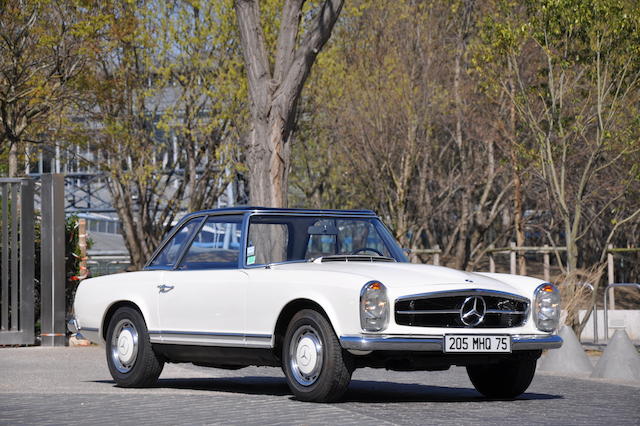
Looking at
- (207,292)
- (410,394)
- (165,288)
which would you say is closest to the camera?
(207,292)

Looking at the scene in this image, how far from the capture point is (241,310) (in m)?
10.4

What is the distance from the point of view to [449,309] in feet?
31.4

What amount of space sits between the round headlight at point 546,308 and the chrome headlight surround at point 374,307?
4.58 feet

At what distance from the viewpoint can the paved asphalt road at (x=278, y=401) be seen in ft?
28.1

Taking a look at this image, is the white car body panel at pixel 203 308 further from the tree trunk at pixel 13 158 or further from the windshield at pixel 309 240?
the tree trunk at pixel 13 158

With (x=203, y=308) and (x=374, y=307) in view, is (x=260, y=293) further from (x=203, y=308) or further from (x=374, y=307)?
(x=374, y=307)

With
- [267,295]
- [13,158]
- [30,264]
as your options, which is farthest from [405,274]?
[13,158]

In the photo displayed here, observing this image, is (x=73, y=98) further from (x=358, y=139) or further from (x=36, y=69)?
(x=358, y=139)

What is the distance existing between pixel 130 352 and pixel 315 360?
2.59 m

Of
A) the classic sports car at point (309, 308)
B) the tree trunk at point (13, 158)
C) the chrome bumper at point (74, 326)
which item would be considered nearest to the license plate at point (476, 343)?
the classic sports car at point (309, 308)

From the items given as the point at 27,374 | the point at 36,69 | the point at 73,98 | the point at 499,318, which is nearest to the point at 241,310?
the point at 499,318

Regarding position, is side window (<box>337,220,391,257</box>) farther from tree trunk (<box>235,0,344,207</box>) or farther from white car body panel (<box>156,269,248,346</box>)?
tree trunk (<box>235,0,344,207</box>)

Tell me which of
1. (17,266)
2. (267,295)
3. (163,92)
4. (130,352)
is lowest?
(130,352)

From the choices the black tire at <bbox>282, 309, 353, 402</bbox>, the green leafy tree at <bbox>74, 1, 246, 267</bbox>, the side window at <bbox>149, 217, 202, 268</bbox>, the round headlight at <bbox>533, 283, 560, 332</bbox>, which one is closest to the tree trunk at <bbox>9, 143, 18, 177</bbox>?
the green leafy tree at <bbox>74, 1, 246, 267</bbox>
